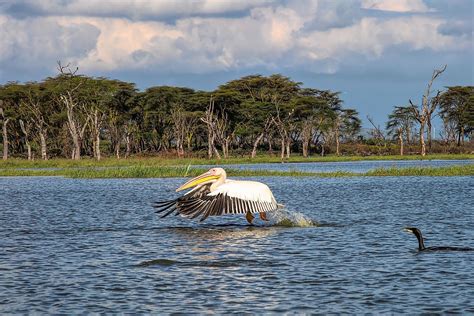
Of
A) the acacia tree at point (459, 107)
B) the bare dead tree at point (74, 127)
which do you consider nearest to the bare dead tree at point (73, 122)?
the bare dead tree at point (74, 127)

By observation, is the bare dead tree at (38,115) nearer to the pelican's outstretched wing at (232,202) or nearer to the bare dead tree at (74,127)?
the bare dead tree at (74,127)

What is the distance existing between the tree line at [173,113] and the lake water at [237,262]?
50570 mm

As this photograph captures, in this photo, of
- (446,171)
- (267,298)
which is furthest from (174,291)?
(446,171)

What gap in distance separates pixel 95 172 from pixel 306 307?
39.0 metres

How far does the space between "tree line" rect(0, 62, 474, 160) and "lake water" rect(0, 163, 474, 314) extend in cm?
5057

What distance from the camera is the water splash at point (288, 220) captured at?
18750 mm

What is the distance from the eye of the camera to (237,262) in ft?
43.5

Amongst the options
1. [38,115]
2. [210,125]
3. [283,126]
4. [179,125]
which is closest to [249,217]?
[210,125]

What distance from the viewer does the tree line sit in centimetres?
7525

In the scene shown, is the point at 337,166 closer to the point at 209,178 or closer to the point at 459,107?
the point at 459,107

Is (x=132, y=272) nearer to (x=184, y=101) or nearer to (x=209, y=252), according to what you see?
(x=209, y=252)

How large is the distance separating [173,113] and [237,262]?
64.3m

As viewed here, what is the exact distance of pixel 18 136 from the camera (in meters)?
82.6

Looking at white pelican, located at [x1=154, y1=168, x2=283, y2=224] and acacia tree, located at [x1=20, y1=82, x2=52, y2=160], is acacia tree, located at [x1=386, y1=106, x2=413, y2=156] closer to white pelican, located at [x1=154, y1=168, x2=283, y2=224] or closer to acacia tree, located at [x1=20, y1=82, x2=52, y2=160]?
acacia tree, located at [x1=20, y1=82, x2=52, y2=160]
